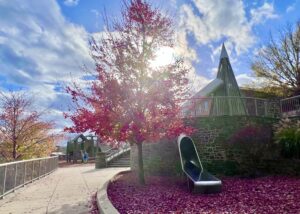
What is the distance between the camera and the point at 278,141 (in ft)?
33.2

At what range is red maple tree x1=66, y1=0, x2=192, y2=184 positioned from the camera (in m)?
8.11

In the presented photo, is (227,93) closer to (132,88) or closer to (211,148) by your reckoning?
(211,148)

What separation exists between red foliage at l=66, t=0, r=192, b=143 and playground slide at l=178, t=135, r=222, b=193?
1.18 meters

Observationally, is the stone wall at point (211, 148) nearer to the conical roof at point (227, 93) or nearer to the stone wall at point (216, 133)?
the stone wall at point (216, 133)

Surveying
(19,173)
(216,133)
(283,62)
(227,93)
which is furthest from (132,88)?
(283,62)

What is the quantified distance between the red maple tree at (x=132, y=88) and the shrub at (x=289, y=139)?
14.1ft

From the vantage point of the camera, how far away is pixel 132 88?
833 cm

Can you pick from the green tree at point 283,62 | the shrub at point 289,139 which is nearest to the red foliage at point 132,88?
the shrub at point 289,139

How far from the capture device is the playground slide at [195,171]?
7.41 m

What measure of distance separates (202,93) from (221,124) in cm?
754

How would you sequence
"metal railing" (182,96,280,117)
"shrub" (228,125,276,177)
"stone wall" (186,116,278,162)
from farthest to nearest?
"metal railing" (182,96,280,117)
"stone wall" (186,116,278,162)
"shrub" (228,125,276,177)

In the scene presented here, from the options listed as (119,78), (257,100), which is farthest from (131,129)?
(257,100)

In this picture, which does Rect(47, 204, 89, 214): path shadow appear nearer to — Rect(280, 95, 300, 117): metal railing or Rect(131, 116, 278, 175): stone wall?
Rect(131, 116, 278, 175): stone wall

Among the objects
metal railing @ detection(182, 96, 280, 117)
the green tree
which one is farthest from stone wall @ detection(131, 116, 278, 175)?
the green tree
